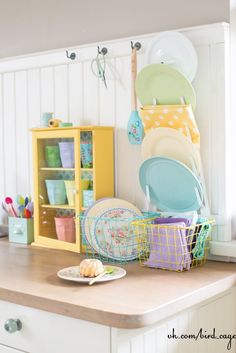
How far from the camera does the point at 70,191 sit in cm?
253

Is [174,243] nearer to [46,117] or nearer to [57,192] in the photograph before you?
[57,192]

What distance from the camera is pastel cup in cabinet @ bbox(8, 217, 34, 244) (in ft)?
8.97

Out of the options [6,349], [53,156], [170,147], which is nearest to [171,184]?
[170,147]

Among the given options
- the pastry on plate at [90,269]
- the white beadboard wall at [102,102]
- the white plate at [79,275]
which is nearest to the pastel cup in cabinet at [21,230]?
the white beadboard wall at [102,102]

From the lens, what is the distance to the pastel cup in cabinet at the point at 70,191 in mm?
2518

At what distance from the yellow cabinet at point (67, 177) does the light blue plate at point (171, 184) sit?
219 millimetres

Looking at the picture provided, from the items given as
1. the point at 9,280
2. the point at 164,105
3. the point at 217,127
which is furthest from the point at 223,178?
the point at 9,280

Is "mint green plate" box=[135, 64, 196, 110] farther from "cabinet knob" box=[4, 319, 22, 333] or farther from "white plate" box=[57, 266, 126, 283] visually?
"cabinet knob" box=[4, 319, 22, 333]

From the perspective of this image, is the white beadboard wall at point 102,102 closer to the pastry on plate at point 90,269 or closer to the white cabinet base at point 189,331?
the white cabinet base at point 189,331

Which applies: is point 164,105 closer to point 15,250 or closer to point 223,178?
point 223,178

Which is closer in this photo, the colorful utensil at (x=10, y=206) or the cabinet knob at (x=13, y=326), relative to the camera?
the cabinet knob at (x=13, y=326)

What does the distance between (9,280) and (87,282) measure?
270mm

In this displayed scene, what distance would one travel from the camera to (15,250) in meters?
2.59

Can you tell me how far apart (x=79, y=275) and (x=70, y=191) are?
60cm
